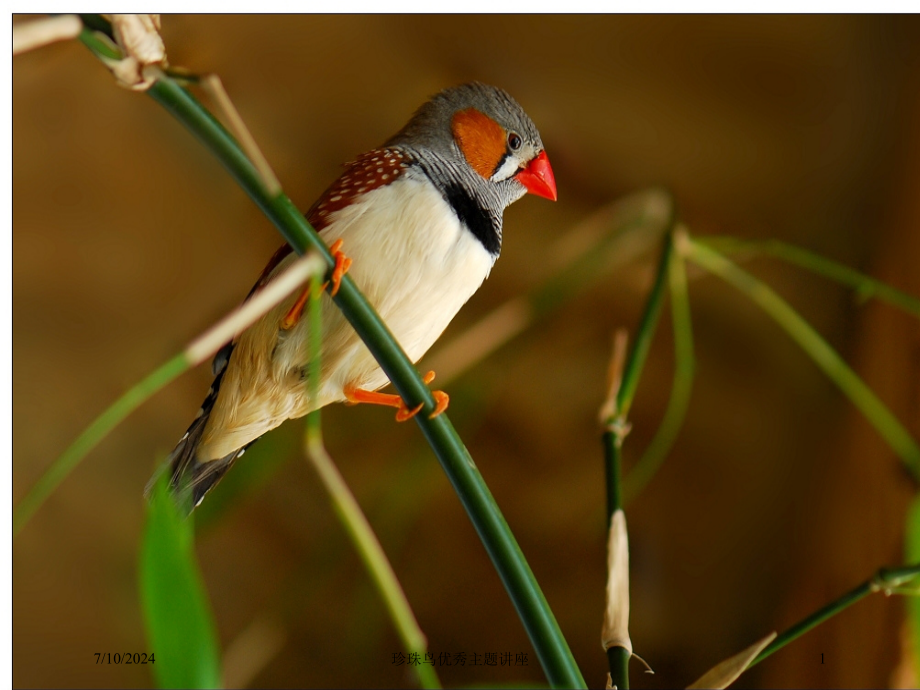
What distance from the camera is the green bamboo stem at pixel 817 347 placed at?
0.78m

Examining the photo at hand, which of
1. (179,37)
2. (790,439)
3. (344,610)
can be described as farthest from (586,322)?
(179,37)

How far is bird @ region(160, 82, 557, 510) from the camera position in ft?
2.32

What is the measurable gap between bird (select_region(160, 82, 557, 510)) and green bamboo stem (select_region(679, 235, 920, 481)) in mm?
213

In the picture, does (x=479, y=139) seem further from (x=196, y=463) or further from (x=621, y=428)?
(x=196, y=463)

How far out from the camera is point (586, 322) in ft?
3.74

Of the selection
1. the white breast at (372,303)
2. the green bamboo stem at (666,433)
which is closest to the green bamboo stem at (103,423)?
the white breast at (372,303)

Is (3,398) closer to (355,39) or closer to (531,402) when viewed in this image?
(355,39)

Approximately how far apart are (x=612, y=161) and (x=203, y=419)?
0.65 meters

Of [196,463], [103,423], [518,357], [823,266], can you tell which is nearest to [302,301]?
[196,463]

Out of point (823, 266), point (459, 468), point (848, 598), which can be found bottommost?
point (848, 598)

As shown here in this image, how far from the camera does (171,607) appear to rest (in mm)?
327

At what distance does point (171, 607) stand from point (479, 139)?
64 centimetres

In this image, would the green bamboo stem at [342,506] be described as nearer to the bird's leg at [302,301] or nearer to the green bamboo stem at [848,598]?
the bird's leg at [302,301]

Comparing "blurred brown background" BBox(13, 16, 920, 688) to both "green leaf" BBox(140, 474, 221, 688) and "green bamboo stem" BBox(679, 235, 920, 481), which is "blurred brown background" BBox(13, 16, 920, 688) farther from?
"green leaf" BBox(140, 474, 221, 688)
